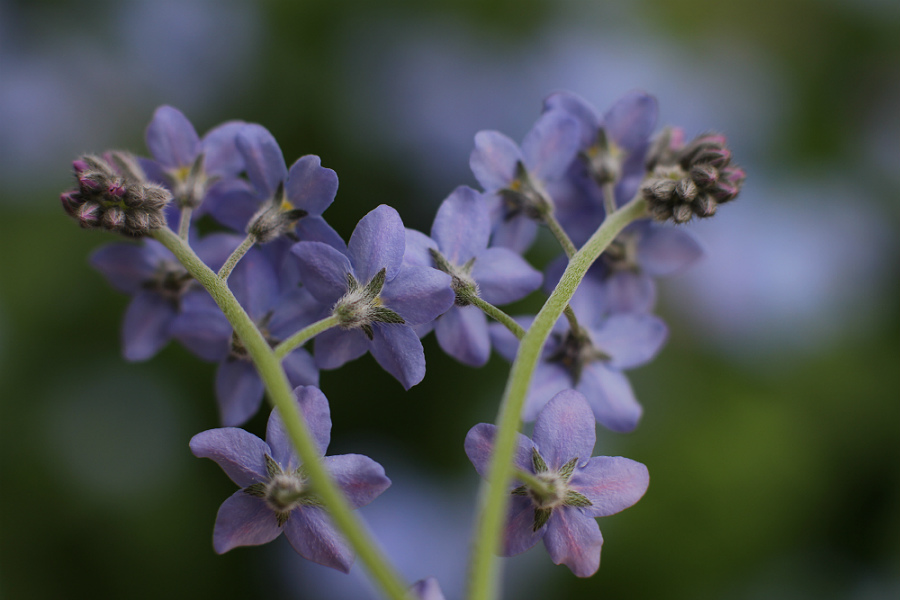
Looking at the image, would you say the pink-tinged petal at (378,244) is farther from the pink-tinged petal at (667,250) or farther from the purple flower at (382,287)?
the pink-tinged petal at (667,250)

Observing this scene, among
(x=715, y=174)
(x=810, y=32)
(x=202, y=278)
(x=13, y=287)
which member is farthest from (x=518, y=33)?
(x=202, y=278)

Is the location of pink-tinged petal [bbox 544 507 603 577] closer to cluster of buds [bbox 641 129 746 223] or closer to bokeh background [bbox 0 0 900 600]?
cluster of buds [bbox 641 129 746 223]

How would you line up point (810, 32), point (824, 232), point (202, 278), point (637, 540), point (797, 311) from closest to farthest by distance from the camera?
point (202, 278) → point (637, 540) → point (797, 311) → point (824, 232) → point (810, 32)

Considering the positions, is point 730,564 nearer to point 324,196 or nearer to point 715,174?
point 715,174

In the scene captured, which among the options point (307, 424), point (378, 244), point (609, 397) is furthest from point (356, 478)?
point (609, 397)

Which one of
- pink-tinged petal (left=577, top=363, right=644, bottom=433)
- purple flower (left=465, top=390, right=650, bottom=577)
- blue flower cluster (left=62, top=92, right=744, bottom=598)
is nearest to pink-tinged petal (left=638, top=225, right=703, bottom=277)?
blue flower cluster (left=62, top=92, right=744, bottom=598)

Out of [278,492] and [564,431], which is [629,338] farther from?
[278,492]

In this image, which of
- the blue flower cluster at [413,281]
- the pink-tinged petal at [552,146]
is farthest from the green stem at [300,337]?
the pink-tinged petal at [552,146]
